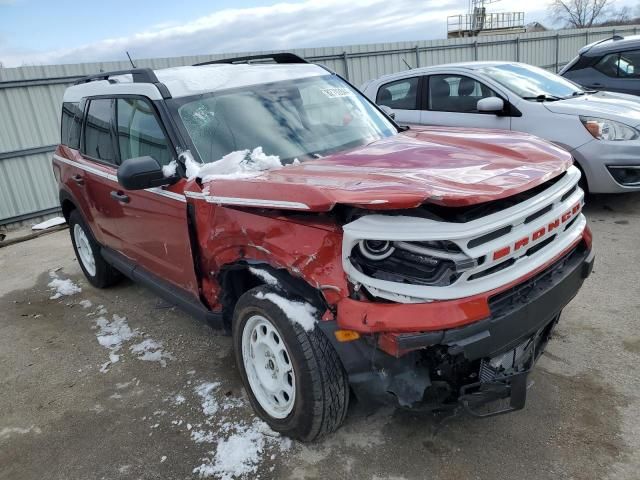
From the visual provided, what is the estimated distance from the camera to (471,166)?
2.42m

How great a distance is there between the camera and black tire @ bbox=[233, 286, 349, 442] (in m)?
2.32

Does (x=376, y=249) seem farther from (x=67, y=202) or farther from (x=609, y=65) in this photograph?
(x=609, y=65)

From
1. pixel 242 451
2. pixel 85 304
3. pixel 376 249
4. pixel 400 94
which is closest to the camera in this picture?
pixel 376 249

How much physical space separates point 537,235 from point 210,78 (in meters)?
2.29

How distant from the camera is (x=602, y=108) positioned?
552 cm

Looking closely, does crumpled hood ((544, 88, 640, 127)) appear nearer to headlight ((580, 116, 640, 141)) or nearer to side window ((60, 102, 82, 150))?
headlight ((580, 116, 640, 141))

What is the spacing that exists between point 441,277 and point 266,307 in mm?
880

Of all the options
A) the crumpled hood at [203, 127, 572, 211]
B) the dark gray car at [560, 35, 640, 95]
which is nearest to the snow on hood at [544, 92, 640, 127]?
the dark gray car at [560, 35, 640, 95]

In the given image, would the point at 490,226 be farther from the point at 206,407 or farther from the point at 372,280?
the point at 206,407

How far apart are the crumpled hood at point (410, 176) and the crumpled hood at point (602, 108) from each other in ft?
9.53

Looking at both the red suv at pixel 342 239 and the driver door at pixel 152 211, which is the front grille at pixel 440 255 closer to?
the red suv at pixel 342 239

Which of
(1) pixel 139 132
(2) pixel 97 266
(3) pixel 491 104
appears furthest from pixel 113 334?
(3) pixel 491 104

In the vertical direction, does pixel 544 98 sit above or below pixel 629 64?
below

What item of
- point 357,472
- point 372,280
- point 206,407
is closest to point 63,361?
point 206,407
